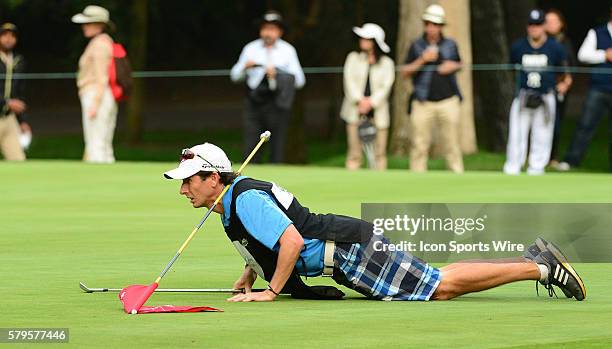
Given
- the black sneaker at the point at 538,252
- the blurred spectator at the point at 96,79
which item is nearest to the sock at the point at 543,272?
the black sneaker at the point at 538,252

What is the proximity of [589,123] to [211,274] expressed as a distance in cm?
1222

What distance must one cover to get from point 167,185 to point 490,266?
9.17 metres

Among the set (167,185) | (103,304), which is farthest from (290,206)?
(167,185)

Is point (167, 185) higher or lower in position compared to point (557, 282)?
lower

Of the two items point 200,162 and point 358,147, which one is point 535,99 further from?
point 200,162

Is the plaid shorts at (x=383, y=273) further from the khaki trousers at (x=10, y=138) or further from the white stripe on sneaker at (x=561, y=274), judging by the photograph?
the khaki trousers at (x=10, y=138)

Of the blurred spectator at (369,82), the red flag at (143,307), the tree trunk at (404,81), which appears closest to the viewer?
the red flag at (143,307)

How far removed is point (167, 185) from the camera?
19.4 meters

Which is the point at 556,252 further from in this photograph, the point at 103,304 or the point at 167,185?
the point at 167,185

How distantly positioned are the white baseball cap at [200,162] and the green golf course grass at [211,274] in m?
0.79

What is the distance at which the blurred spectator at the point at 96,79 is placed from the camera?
2234cm

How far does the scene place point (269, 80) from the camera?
73.2 feet

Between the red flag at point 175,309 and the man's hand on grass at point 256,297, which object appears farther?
the man's hand on grass at point 256,297

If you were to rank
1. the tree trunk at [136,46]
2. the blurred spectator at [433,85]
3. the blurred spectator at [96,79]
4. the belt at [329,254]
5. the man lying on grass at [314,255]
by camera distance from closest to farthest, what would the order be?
1. the man lying on grass at [314,255]
2. the belt at [329,254]
3. the blurred spectator at [433,85]
4. the blurred spectator at [96,79]
5. the tree trunk at [136,46]
